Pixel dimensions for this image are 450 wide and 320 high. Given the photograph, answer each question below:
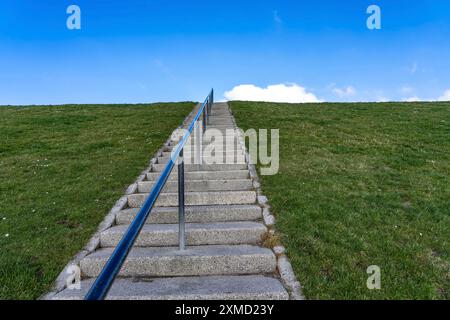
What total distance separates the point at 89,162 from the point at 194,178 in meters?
2.93

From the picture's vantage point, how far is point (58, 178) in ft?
21.5

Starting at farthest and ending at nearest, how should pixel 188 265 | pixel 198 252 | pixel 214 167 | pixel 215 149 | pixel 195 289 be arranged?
pixel 215 149
pixel 214 167
pixel 198 252
pixel 188 265
pixel 195 289

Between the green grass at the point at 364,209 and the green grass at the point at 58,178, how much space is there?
9.11 ft

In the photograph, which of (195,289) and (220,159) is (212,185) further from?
(195,289)

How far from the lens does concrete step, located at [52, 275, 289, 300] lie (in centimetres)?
312

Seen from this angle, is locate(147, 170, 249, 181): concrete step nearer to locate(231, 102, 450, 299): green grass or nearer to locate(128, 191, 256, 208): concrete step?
locate(231, 102, 450, 299): green grass

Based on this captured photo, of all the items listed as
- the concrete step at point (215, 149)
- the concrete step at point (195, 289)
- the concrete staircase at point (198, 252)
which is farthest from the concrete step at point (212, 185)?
the concrete step at point (195, 289)

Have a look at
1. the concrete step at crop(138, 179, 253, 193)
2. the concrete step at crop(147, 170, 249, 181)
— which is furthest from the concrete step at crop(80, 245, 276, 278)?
the concrete step at crop(147, 170, 249, 181)

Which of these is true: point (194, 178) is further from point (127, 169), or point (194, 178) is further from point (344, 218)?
point (344, 218)

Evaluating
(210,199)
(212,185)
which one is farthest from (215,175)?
(210,199)

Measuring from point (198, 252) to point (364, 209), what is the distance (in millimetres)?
2659

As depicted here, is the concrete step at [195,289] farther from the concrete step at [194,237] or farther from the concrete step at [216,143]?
the concrete step at [216,143]

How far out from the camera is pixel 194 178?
6312 mm

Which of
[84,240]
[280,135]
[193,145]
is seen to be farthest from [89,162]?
[280,135]
